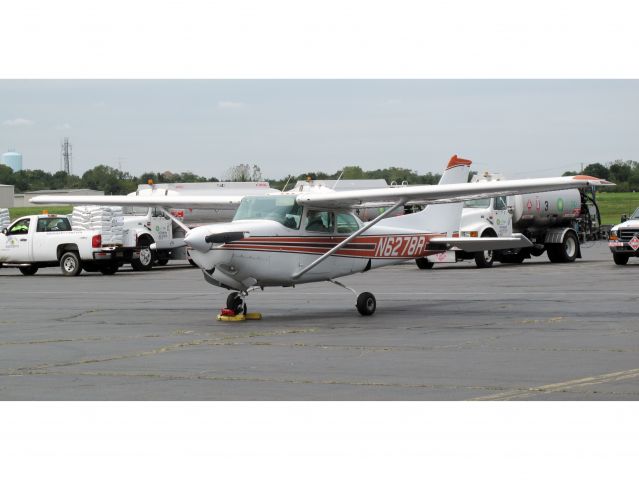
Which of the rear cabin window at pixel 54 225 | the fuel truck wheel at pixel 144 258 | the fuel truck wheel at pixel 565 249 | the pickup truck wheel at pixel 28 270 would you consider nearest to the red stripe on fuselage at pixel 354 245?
the fuel truck wheel at pixel 565 249

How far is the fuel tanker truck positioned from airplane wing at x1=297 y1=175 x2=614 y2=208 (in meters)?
13.6

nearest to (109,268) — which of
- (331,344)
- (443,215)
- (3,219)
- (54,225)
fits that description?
(54,225)

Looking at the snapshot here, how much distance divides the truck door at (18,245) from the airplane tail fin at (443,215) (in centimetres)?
1704

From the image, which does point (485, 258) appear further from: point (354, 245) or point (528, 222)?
point (354, 245)

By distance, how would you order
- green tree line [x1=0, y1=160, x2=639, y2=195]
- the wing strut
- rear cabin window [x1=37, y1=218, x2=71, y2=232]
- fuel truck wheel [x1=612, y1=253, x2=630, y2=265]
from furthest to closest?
green tree line [x1=0, y1=160, x2=639, y2=195] < rear cabin window [x1=37, y1=218, x2=71, y2=232] < fuel truck wheel [x1=612, y1=253, x2=630, y2=265] < the wing strut

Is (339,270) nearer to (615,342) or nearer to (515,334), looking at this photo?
(515,334)

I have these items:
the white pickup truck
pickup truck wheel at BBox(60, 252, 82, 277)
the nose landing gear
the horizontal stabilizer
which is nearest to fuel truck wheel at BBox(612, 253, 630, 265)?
the horizontal stabilizer

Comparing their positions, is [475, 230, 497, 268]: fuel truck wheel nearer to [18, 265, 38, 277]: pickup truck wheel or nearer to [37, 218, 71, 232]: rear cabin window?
[37, 218, 71, 232]: rear cabin window

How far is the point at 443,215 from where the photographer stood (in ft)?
64.7

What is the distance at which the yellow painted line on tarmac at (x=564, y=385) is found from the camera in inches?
352

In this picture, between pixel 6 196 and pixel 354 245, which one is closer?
pixel 354 245

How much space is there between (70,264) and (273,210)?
Result: 1669 cm

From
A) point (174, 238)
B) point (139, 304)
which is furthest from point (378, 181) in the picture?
point (139, 304)

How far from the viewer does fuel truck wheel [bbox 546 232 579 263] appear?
34719mm
